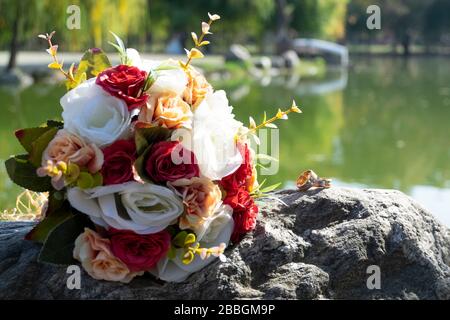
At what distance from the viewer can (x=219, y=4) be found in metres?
33.3

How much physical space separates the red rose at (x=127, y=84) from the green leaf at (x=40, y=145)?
8.3 inches

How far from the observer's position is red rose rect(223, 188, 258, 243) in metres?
2.25

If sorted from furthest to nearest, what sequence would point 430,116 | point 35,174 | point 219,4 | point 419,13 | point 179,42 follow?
point 419,13, point 179,42, point 219,4, point 430,116, point 35,174

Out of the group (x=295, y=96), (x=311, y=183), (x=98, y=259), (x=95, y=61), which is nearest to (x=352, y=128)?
(x=295, y=96)

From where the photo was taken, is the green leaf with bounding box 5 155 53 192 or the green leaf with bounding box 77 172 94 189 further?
the green leaf with bounding box 5 155 53 192

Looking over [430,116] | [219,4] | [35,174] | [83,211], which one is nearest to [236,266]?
[83,211]

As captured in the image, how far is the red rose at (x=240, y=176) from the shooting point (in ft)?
7.42

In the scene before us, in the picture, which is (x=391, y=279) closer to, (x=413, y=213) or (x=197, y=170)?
(x=413, y=213)

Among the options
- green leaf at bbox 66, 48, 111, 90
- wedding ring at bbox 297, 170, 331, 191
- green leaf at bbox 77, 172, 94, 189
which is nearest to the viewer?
green leaf at bbox 77, 172, 94, 189

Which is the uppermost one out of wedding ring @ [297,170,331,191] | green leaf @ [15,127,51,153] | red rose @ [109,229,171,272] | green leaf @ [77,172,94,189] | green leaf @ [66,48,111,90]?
green leaf @ [66,48,111,90]

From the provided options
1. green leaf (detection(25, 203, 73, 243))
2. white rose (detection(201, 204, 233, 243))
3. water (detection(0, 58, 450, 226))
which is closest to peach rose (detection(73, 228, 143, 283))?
green leaf (detection(25, 203, 73, 243))

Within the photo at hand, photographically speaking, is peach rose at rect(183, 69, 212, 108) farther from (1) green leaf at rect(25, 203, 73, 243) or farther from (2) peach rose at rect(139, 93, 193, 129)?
(1) green leaf at rect(25, 203, 73, 243)

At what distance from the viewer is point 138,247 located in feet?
6.85

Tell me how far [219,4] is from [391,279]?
31928 mm
